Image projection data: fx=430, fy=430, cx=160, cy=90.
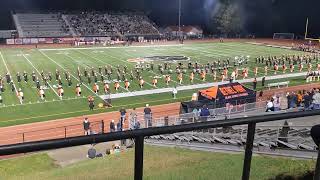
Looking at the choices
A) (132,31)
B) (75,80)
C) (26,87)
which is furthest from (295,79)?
(132,31)

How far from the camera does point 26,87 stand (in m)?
28.2

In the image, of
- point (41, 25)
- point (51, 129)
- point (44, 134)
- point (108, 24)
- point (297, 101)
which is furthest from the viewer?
point (108, 24)

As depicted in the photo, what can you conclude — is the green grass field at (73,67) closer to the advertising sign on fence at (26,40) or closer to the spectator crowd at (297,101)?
the advertising sign on fence at (26,40)

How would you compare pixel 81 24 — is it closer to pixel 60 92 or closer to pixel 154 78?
pixel 154 78

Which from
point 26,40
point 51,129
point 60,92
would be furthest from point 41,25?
point 51,129

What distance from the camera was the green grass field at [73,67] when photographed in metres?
22.9

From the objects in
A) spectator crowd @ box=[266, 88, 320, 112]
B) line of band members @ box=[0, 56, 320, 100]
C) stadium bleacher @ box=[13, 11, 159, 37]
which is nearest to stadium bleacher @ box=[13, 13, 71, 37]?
stadium bleacher @ box=[13, 11, 159, 37]

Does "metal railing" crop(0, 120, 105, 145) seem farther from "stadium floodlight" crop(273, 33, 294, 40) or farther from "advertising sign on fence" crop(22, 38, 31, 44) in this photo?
"stadium floodlight" crop(273, 33, 294, 40)

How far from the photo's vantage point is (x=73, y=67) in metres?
36.5

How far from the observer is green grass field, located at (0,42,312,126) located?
75.2 ft

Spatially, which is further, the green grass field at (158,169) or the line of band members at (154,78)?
the line of band members at (154,78)

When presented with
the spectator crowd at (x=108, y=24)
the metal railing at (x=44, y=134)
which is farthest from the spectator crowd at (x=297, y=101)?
the spectator crowd at (x=108, y=24)

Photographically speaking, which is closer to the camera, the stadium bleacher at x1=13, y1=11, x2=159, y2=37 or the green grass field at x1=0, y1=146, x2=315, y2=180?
the green grass field at x1=0, y1=146, x2=315, y2=180

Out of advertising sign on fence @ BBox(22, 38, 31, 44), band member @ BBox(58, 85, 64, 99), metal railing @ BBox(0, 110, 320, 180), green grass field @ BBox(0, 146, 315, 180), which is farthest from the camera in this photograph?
advertising sign on fence @ BBox(22, 38, 31, 44)
